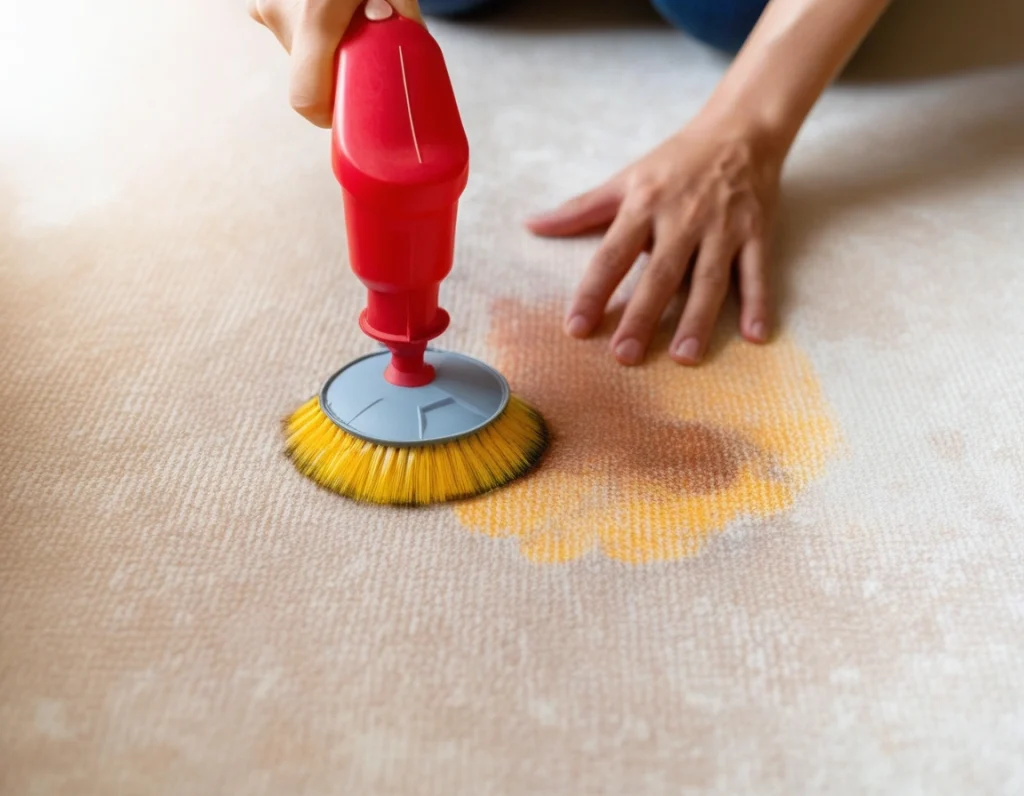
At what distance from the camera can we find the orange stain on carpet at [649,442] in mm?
764

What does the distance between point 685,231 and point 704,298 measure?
0.26ft

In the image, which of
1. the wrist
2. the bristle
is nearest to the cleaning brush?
the bristle

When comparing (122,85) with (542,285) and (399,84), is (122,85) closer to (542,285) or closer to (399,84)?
(542,285)

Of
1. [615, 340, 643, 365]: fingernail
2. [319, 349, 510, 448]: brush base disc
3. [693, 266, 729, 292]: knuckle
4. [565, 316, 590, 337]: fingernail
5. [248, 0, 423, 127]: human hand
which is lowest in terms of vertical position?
[565, 316, 590, 337]: fingernail

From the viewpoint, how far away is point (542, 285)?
1.06 m

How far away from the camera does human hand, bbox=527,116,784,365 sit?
0.99 metres

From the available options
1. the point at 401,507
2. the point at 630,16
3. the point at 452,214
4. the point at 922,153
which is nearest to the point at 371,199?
the point at 452,214

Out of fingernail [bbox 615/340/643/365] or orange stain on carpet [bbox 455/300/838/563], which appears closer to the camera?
orange stain on carpet [bbox 455/300/838/563]

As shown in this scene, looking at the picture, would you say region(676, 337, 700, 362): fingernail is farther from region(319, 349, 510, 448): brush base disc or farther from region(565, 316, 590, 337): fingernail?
region(319, 349, 510, 448): brush base disc

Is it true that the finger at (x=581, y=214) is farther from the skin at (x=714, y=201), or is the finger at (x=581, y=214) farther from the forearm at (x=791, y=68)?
the forearm at (x=791, y=68)

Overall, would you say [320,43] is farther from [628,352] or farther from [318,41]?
[628,352]

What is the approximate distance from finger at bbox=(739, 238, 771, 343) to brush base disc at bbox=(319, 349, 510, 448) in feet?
0.91

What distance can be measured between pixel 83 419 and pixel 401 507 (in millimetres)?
270

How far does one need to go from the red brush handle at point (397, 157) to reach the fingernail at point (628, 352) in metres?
0.26
